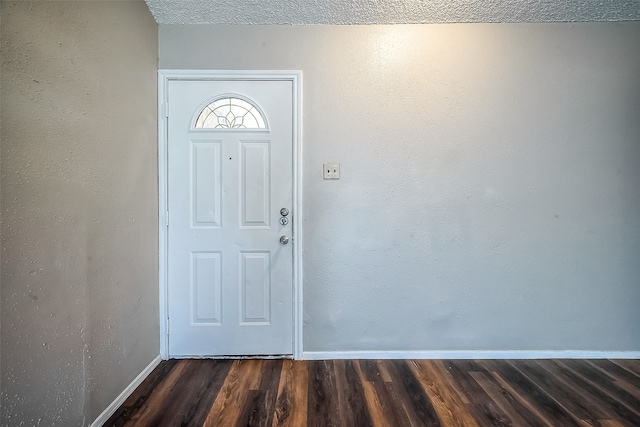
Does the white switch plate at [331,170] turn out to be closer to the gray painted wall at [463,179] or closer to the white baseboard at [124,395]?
the gray painted wall at [463,179]

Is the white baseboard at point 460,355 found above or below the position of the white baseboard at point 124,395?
above

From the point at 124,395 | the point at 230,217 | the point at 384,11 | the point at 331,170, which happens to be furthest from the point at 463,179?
the point at 124,395

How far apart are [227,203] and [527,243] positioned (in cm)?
203

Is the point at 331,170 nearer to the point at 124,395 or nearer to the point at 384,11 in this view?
the point at 384,11

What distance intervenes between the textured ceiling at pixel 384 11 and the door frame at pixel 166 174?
0.33 meters

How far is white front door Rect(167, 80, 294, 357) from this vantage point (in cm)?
204

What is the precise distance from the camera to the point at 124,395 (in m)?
1.64

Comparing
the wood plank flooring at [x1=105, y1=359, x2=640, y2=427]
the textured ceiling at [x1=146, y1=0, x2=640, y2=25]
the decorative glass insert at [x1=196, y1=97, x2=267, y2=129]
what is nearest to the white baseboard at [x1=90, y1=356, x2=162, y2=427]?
the wood plank flooring at [x1=105, y1=359, x2=640, y2=427]

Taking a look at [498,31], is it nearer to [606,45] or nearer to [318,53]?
[606,45]

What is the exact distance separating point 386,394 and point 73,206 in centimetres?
179

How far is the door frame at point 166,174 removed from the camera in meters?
2.01

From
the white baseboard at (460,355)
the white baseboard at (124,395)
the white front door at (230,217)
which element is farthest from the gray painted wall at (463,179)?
the white baseboard at (124,395)

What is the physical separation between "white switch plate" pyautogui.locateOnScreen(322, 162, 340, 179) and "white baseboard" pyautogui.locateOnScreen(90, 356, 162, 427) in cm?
165

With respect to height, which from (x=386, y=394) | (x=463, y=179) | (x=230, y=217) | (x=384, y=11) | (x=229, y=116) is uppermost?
(x=384, y=11)
